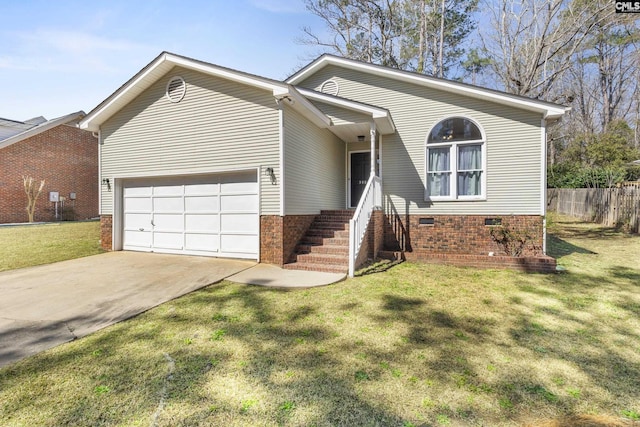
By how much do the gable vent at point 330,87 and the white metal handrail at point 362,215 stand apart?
355 centimetres

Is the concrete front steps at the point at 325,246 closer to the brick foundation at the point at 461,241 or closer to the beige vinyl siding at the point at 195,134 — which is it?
the beige vinyl siding at the point at 195,134

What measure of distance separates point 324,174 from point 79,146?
1734 cm

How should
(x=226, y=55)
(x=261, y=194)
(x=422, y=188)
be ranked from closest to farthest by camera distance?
(x=261, y=194)
(x=422, y=188)
(x=226, y=55)

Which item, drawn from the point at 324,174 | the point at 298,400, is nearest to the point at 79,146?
the point at 324,174

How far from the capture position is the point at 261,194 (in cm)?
726

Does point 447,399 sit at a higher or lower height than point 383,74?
lower

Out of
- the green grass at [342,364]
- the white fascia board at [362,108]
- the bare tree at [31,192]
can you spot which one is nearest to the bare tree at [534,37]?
the white fascia board at [362,108]

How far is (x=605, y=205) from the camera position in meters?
14.6

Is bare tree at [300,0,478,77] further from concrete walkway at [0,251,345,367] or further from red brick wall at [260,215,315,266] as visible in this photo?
concrete walkway at [0,251,345,367]

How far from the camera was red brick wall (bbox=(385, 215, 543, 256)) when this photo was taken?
812cm

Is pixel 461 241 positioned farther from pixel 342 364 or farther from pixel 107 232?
pixel 107 232

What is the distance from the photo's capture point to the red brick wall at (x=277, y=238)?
7.09 meters

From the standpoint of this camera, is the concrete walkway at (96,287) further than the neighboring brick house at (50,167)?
No

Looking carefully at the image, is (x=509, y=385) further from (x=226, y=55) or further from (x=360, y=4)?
(x=360, y=4)
